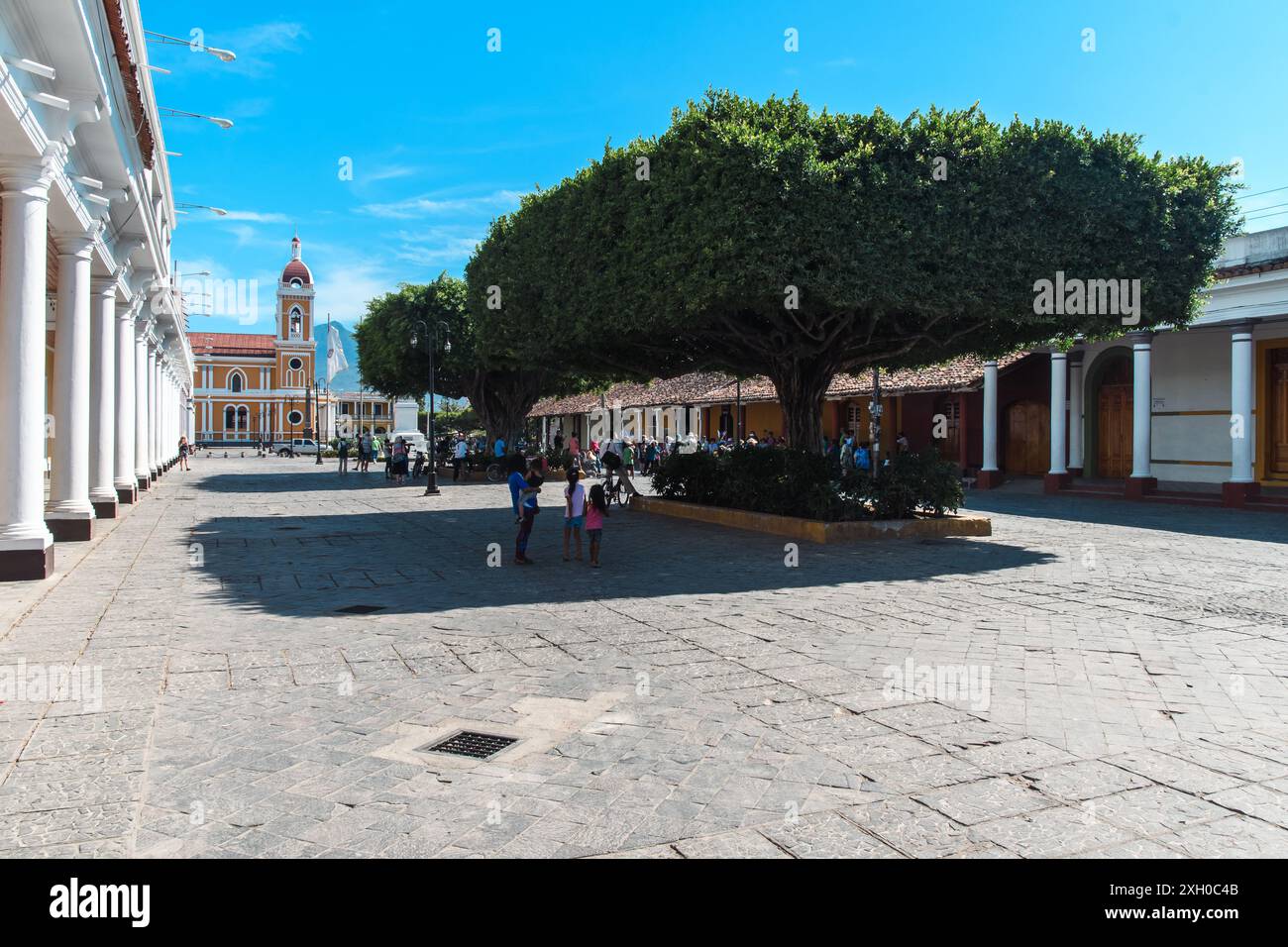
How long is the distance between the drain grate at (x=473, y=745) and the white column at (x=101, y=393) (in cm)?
1379

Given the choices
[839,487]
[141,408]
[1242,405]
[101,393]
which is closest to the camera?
[839,487]

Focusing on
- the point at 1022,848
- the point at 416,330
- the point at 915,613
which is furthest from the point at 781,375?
the point at 416,330

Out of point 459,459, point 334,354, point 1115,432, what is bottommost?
point 459,459

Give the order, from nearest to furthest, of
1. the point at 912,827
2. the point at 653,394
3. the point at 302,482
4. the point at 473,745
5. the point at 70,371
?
1. the point at 912,827
2. the point at 473,745
3. the point at 70,371
4. the point at 302,482
5. the point at 653,394

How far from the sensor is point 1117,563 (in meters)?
11.3

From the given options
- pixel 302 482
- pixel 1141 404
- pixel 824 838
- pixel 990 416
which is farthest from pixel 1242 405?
pixel 302 482

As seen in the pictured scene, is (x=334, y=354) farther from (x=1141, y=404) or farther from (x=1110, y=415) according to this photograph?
(x=1141, y=404)

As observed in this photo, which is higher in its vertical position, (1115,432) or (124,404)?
(124,404)

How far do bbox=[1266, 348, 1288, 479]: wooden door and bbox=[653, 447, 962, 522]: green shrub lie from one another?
11118 mm

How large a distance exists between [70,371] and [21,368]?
257 cm

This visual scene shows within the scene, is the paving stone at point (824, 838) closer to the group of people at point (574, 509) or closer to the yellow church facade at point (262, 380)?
the group of people at point (574, 509)

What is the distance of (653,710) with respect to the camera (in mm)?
5215

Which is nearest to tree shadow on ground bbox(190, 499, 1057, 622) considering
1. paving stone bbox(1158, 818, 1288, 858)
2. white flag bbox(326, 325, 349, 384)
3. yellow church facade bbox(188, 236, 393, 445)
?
paving stone bbox(1158, 818, 1288, 858)

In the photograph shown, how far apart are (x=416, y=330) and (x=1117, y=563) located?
80.4ft
